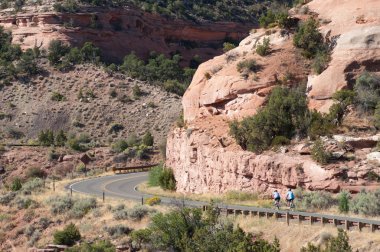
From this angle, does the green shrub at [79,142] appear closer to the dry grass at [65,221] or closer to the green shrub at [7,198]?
the green shrub at [7,198]

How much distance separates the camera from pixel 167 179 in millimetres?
46438

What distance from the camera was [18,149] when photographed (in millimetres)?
74438

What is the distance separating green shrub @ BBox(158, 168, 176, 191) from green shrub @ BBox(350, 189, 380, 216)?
17.5m

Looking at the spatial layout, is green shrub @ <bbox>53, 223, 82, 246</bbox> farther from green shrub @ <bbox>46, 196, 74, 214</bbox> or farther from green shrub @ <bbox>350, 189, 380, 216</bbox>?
green shrub @ <bbox>350, 189, 380, 216</bbox>

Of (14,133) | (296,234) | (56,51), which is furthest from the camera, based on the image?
(56,51)

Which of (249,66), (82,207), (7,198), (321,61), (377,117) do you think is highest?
(321,61)

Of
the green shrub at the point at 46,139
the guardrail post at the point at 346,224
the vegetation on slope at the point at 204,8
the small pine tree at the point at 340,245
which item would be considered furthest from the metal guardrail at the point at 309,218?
the vegetation on slope at the point at 204,8

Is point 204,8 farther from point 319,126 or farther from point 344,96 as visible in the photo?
point 319,126

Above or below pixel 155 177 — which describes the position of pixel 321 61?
above

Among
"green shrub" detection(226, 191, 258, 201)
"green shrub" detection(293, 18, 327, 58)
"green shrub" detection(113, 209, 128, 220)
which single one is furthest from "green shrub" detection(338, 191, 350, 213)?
"green shrub" detection(293, 18, 327, 58)

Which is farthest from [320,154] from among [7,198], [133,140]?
[133,140]

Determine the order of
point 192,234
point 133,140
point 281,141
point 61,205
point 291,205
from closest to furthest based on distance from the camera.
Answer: point 192,234 < point 291,205 < point 281,141 < point 61,205 < point 133,140

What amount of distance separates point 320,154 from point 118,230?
31.2 feet

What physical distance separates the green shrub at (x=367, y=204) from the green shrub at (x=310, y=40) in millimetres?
13656
